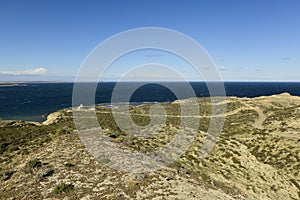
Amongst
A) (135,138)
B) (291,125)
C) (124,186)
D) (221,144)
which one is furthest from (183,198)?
(291,125)

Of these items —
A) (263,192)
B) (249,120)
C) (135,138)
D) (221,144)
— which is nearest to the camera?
(263,192)

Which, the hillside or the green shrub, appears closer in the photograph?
the green shrub

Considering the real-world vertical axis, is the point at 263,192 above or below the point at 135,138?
below

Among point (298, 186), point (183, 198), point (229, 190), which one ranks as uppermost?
point (183, 198)

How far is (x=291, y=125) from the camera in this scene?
56.8 meters

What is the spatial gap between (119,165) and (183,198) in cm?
708

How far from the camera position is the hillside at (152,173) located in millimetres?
19531

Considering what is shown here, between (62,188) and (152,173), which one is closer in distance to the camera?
(62,188)

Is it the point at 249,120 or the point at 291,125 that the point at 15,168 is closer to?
the point at 291,125

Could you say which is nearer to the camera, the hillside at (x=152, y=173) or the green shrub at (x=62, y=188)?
the green shrub at (x=62, y=188)

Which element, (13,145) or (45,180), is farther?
(13,145)

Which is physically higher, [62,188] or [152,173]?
[152,173]

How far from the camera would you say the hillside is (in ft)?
64.1

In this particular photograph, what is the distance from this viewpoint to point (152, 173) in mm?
22281
